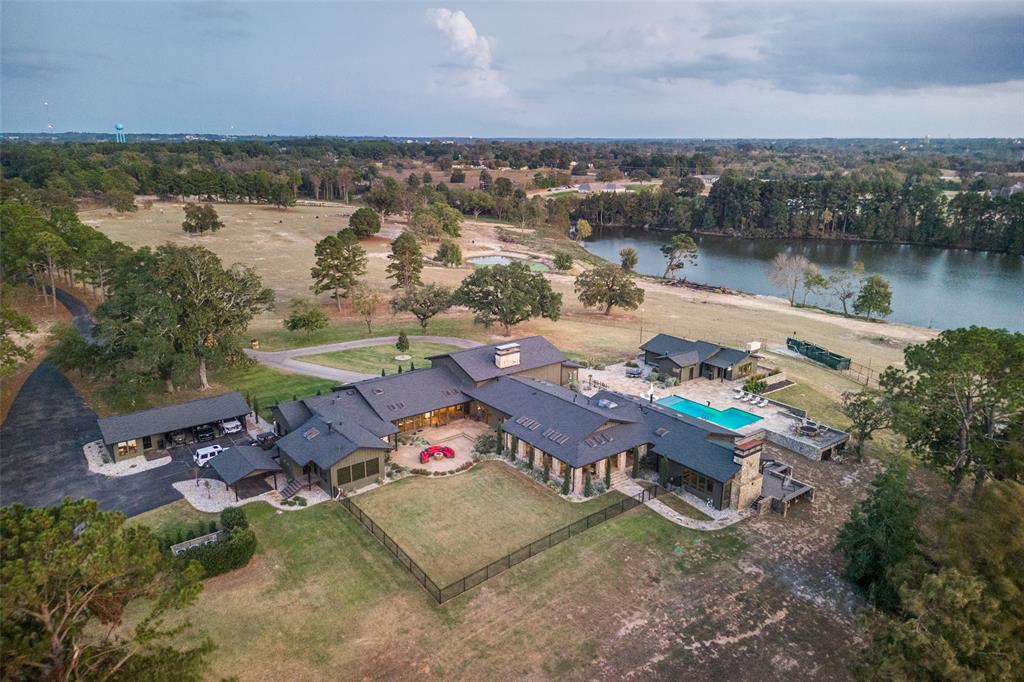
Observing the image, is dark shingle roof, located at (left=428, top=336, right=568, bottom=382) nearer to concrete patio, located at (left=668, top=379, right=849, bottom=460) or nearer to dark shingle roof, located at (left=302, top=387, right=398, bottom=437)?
dark shingle roof, located at (left=302, top=387, right=398, bottom=437)

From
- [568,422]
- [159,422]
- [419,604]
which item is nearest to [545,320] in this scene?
[568,422]

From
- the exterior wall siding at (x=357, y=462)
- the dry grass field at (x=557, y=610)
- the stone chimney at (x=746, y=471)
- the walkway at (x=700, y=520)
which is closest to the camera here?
the dry grass field at (x=557, y=610)

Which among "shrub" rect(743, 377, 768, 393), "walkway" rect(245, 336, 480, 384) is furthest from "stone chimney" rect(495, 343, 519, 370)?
"shrub" rect(743, 377, 768, 393)

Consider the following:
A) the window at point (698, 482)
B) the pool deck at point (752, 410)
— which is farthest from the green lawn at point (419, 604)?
the pool deck at point (752, 410)

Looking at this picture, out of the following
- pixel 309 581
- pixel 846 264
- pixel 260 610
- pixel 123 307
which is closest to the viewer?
pixel 260 610

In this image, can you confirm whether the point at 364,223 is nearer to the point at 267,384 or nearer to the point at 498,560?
the point at 267,384

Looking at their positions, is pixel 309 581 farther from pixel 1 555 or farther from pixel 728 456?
pixel 728 456

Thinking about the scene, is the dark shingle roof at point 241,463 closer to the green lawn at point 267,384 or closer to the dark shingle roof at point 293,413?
the dark shingle roof at point 293,413

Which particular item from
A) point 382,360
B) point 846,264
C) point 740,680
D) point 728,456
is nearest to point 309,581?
point 740,680
